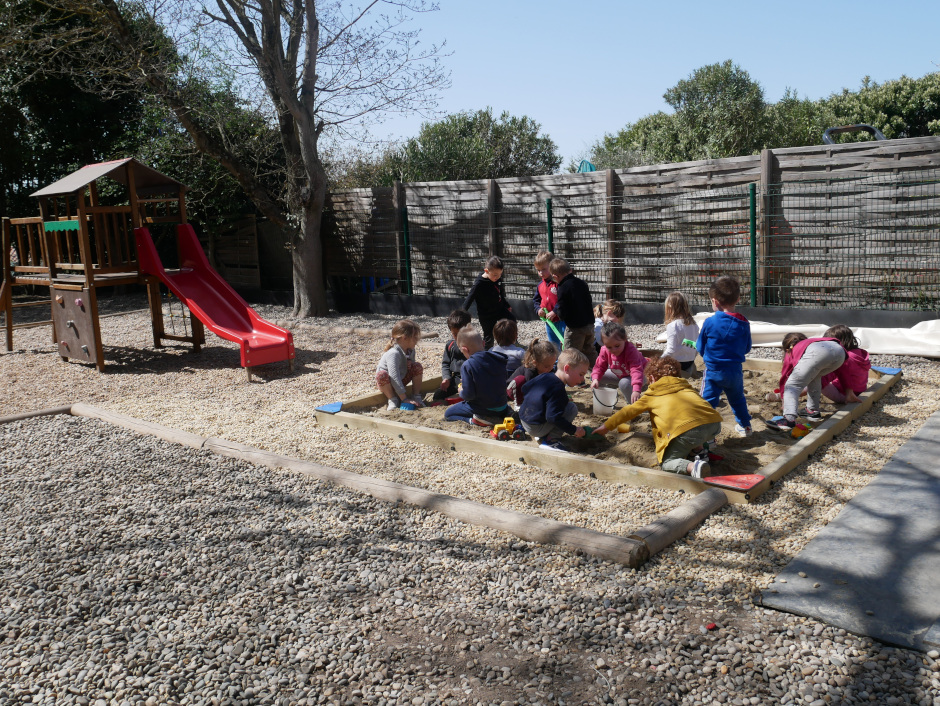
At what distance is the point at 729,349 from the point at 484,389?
187 cm

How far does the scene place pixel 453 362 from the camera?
23.9 ft

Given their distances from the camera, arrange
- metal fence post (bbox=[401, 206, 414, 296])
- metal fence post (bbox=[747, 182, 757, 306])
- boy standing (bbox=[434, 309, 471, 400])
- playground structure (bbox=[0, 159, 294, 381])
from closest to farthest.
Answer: boy standing (bbox=[434, 309, 471, 400])
playground structure (bbox=[0, 159, 294, 381])
metal fence post (bbox=[747, 182, 757, 306])
metal fence post (bbox=[401, 206, 414, 296])

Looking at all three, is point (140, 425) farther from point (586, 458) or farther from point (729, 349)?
point (729, 349)

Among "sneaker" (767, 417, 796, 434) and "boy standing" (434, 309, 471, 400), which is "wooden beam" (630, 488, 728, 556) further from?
"boy standing" (434, 309, 471, 400)

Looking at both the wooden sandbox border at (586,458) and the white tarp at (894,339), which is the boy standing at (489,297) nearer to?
the wooden sandbox border at (586,458)

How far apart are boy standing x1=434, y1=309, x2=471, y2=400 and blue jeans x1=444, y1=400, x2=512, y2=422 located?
575 millimetres

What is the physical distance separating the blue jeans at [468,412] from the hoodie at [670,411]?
1.32 metres

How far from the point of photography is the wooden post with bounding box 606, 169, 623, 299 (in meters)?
12.3

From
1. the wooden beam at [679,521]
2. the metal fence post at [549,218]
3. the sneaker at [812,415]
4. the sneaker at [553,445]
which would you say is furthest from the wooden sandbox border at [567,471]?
the metal fence post at [549,218]

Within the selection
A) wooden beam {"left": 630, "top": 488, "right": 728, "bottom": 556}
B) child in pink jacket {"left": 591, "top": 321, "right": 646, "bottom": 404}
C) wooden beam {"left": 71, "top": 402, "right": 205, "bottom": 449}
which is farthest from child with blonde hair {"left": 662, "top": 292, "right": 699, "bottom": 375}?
wooden beam {"left": 71, "top": 402, "right": 205, "bottom": 449}

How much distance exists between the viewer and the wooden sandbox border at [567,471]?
389 cm

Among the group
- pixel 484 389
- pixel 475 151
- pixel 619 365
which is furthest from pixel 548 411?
pixel 475 151

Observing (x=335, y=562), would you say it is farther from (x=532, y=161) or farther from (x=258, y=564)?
(x=532, y=161)

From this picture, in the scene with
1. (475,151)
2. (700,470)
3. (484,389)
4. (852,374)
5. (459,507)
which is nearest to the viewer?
(459,507)
